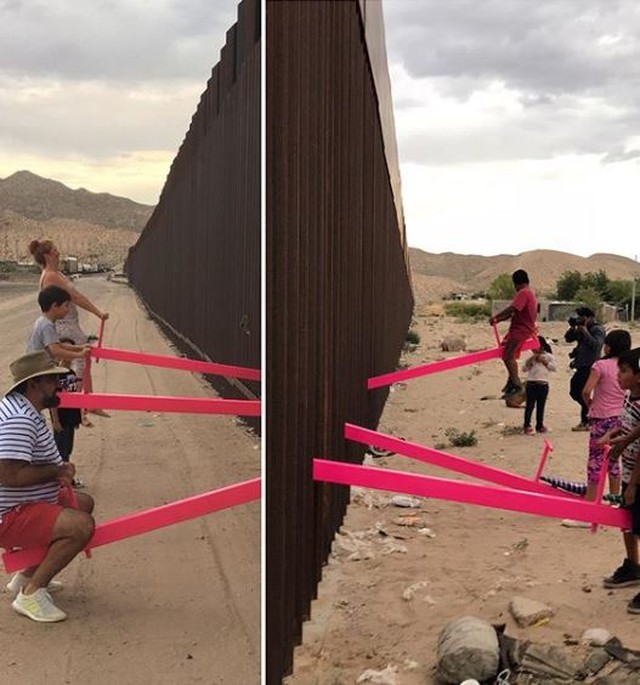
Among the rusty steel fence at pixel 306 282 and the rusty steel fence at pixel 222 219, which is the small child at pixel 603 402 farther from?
the rusty steel fence at pixel 222 219

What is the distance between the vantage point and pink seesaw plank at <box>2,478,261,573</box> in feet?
12.2

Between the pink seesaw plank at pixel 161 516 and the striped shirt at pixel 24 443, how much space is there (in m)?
0.26

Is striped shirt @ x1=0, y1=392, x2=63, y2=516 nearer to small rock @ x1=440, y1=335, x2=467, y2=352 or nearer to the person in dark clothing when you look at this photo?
the person in dark clothing

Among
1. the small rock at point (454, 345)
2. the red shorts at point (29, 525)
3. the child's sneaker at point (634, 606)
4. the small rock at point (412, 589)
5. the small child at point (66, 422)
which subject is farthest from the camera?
the small rock at point (454, 345)

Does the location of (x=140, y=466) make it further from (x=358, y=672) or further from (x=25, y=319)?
(x=358, y=672)

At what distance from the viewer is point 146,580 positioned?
4352mm

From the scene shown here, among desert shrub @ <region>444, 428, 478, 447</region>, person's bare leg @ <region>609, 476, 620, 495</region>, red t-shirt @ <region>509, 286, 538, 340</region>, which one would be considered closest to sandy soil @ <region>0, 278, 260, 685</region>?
person's bare leg @ <region>609, 476, 620, 495</region>

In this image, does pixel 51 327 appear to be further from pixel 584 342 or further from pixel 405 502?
pixel 584 342

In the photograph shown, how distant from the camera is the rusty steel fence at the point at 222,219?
7555 mm

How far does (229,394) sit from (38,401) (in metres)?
5.22

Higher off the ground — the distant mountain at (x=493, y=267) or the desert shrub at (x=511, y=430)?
the distant mountain at (x=493, y=267)

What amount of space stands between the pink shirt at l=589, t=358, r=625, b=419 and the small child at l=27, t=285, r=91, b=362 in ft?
11.4

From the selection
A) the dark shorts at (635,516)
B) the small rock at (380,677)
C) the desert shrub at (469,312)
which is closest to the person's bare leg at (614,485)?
the dark shorts at (635,516)

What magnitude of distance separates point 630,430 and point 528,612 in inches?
43.1
